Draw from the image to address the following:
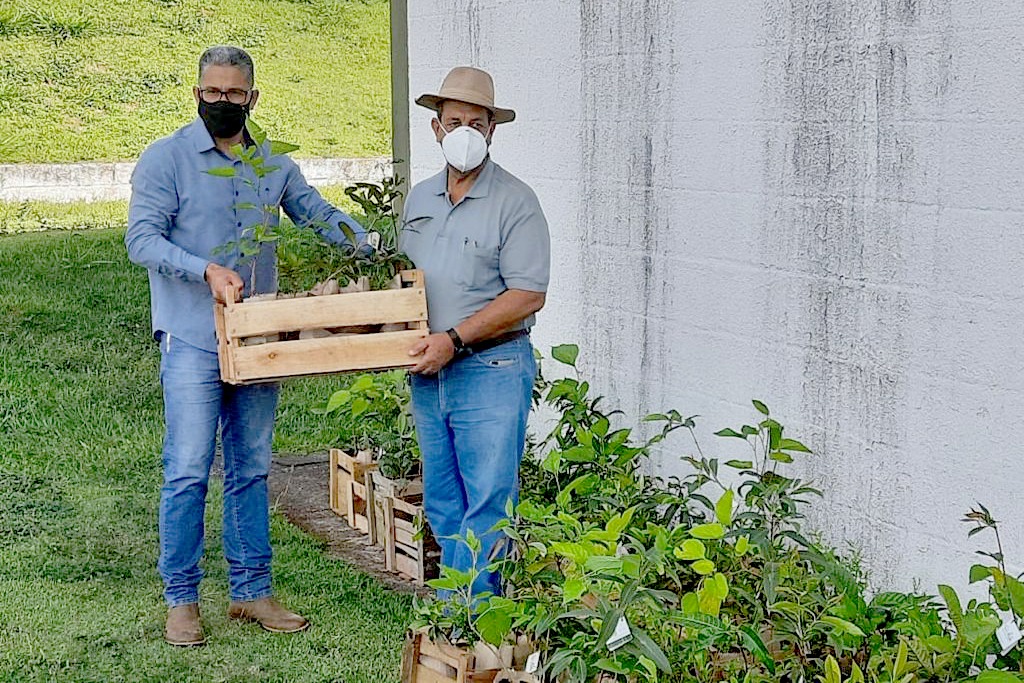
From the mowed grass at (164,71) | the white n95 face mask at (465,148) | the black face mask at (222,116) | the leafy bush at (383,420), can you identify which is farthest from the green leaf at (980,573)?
the mowed grass at (164,71)

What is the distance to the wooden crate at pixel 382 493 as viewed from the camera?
5766 millimetres

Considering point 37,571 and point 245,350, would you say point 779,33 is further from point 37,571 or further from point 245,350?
point 37,571

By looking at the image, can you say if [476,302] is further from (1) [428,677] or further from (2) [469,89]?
(1) [428,677]

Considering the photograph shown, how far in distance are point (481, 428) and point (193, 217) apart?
1.21 m

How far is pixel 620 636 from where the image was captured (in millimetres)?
3291

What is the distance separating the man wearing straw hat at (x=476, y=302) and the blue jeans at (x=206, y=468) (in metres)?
0.72

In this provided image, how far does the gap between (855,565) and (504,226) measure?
1468 mm

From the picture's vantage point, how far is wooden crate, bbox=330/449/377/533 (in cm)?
614

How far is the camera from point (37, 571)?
19.0 feet

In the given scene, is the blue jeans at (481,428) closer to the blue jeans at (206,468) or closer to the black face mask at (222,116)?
the blue jeans at (206,468)

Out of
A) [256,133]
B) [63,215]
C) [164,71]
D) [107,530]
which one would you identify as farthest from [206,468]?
[164,71]

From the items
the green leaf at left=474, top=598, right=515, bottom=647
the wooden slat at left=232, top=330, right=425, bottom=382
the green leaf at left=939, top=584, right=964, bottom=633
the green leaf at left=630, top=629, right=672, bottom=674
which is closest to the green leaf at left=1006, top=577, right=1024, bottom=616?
the green leaf at left=939, top=584, right=964, bottom=633

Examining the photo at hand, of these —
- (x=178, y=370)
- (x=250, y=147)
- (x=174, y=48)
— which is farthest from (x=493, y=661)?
(x=174, y=48)

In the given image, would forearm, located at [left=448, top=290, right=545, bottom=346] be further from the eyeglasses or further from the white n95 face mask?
the eyeglasses
